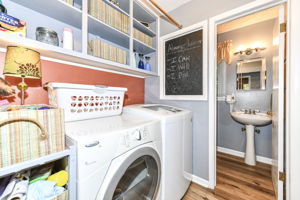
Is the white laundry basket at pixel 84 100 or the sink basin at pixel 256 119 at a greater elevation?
the white laundry basket at pixel 84 100

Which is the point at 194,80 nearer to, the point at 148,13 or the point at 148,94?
the point at 148,94

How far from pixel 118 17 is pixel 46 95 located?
1.10 metres

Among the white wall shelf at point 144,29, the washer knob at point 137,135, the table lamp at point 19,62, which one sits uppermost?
the white wall shelf at point 144,29

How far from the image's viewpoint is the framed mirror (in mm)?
2244

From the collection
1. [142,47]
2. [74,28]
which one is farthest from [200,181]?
[74,28]

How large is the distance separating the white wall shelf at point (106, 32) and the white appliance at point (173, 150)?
87cm

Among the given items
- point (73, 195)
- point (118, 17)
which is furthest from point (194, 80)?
point (73, 195)

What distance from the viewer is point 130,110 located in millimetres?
1344

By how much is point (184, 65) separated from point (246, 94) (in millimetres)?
1611

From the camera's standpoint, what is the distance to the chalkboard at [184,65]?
1.59m

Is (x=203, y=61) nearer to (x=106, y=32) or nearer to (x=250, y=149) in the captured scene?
(x=106, y=32)

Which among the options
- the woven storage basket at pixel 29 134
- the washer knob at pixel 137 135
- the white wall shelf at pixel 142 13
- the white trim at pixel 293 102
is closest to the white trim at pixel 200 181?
the white trim at pixel 293 102

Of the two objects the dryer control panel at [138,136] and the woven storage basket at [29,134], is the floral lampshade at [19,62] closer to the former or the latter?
the woven storage basket at [29,134]

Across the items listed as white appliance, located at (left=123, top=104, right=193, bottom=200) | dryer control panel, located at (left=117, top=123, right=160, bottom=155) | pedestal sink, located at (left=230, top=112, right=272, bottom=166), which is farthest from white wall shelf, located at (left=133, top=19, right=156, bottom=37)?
pedestal sink, located at (left=230, top=112, right=272, bottom=166)
